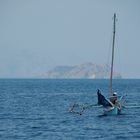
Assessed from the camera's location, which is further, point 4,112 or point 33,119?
point 4,112

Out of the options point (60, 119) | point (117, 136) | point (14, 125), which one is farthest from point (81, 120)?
point (117, 136)

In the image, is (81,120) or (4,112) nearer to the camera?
(81,120)

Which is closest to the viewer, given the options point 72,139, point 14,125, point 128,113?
point 72,139

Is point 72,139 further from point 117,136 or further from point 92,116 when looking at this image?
point 92,116

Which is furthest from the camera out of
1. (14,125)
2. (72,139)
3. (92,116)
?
(92,116)

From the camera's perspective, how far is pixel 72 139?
6228cm

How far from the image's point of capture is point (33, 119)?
82.2 m

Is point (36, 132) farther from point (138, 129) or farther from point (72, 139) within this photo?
point (138, 129)

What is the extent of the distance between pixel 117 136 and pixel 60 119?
18.4 meters

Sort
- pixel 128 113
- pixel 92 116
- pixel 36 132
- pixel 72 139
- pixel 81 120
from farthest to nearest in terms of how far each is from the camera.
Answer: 1. pixel 128 113
2. pixel 92 116
3. pixel 81 120
4. pixel 36 132
5. pixel 72 139

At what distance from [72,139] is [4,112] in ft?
111

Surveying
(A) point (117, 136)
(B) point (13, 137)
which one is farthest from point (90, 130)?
(B) point (13, 137)

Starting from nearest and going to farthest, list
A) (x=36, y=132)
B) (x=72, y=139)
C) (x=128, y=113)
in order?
(x=72, y=139), (x=36, y=132), (x=128, y=113)

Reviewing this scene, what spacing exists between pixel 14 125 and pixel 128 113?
77.6 ft
